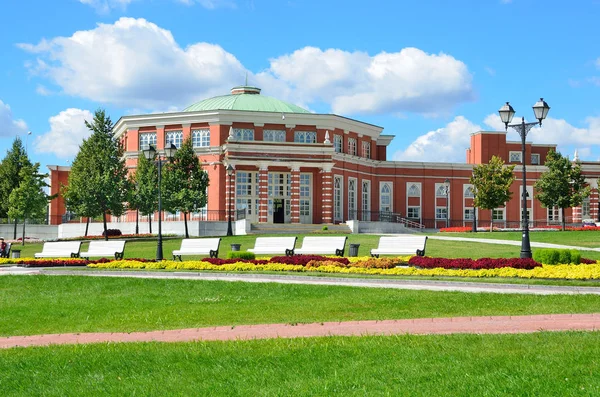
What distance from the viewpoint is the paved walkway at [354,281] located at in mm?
17234

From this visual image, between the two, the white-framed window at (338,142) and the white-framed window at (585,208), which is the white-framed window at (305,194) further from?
the white-framed window at (585,208)

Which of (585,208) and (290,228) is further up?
(585,208)

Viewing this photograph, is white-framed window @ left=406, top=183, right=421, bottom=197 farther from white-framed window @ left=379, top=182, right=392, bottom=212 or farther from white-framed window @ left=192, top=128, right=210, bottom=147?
white-framed window @ left=192, top=128, right=210, bottom=147

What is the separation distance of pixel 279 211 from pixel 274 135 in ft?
20.0

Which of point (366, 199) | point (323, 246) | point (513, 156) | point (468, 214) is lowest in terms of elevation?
point (323, 246)

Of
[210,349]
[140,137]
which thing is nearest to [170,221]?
[140,137]

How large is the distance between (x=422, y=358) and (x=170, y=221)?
4613cm

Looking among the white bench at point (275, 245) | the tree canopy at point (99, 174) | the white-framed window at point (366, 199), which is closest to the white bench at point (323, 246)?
the white bench at point (275, 245)

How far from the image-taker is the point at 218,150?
2190 inches

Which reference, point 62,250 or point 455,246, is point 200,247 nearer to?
point 62,250

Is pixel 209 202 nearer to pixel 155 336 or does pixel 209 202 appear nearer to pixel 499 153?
pixel 499 153

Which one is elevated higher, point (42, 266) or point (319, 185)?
point (319, 185)

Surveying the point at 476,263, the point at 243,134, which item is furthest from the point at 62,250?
the point at 243,134

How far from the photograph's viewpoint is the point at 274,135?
57.9m
